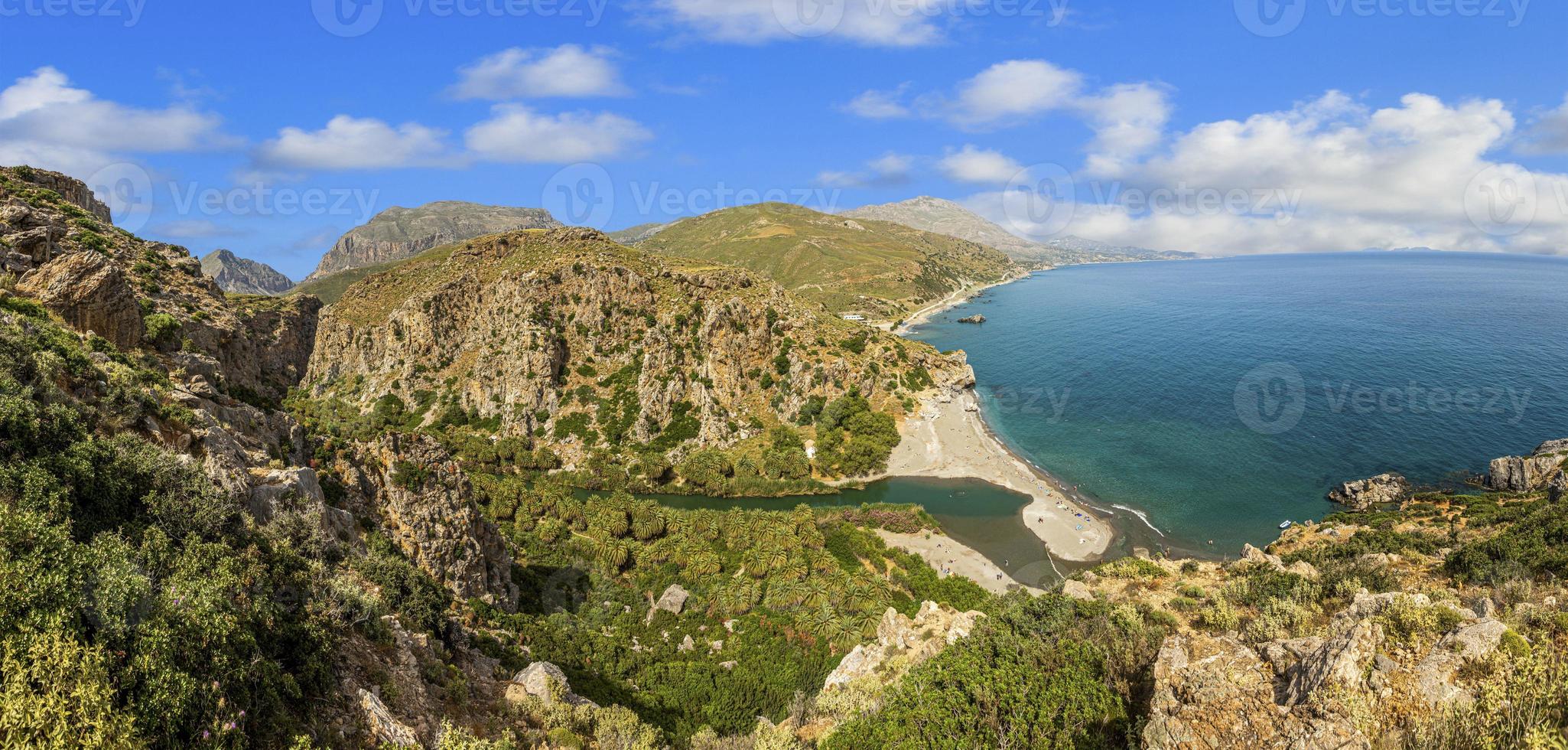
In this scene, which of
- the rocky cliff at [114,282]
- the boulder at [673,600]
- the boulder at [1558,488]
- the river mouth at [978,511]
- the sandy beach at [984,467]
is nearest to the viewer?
the rocky cliff at [114,282]

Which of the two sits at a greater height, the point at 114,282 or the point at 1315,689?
the point at 114,282

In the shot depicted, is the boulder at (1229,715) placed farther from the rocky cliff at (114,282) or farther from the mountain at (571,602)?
the rocky cliff at (114,282)

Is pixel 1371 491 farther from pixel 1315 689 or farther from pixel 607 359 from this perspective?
pixel 607 359

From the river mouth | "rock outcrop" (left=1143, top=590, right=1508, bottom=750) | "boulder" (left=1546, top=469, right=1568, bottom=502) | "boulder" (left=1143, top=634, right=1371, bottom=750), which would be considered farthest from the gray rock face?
"boulder" (left=1143, top=634, right=1371, bottom=750)

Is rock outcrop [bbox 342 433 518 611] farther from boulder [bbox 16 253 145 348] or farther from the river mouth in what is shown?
the river mouth

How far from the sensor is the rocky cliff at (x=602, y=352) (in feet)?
291

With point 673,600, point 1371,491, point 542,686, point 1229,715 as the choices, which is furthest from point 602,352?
point 1371,491

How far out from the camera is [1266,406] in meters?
92.7

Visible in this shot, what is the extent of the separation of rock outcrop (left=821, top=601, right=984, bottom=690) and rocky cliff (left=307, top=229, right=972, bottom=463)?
5299cm

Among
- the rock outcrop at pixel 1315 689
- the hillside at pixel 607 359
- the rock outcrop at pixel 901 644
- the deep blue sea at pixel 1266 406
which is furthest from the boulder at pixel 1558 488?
the hillside at pixel 607 359

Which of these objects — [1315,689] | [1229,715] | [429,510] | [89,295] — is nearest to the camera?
[1315,689]

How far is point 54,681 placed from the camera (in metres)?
8.90

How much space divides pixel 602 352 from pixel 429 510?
6452 cm

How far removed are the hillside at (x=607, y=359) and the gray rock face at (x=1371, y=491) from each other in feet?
164
